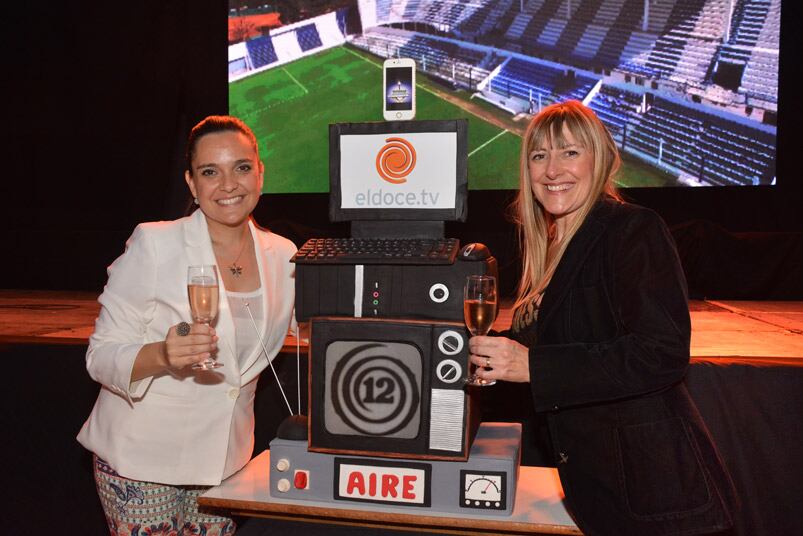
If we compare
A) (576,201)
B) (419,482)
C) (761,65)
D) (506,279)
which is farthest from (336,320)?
(761,65)

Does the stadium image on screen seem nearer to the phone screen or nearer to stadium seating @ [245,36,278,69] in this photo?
stadium seating @ [245,36,278,69]

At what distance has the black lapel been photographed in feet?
5.21

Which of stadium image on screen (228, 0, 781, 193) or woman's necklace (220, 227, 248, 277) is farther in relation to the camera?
stadium image on screen (228, 0, 781, 193)

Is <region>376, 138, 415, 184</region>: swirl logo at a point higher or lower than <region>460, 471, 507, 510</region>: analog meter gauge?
higher

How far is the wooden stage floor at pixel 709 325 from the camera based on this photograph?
2.82 metres

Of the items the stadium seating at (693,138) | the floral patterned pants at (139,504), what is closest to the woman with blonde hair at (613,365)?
the floral patterned pants at (139,504)

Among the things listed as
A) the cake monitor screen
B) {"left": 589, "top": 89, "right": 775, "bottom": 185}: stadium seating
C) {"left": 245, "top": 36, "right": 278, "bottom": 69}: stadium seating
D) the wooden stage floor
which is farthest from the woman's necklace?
{"left": 245, "top": 36, "right": 278, "bottom": 69}: stadium seating

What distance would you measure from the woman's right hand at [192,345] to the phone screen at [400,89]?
70 cm

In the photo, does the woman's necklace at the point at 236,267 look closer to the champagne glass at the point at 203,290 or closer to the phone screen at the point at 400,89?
the champagne glass at the point at 203,290

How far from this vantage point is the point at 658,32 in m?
5.55

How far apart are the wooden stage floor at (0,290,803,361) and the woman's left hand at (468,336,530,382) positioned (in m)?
1.28

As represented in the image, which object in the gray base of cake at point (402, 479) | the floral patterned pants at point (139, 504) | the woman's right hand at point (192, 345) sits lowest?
the floral patterned pants at point (139, 504)

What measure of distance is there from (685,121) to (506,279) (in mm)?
1806

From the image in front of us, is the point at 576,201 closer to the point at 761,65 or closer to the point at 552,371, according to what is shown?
the point at 552,371
